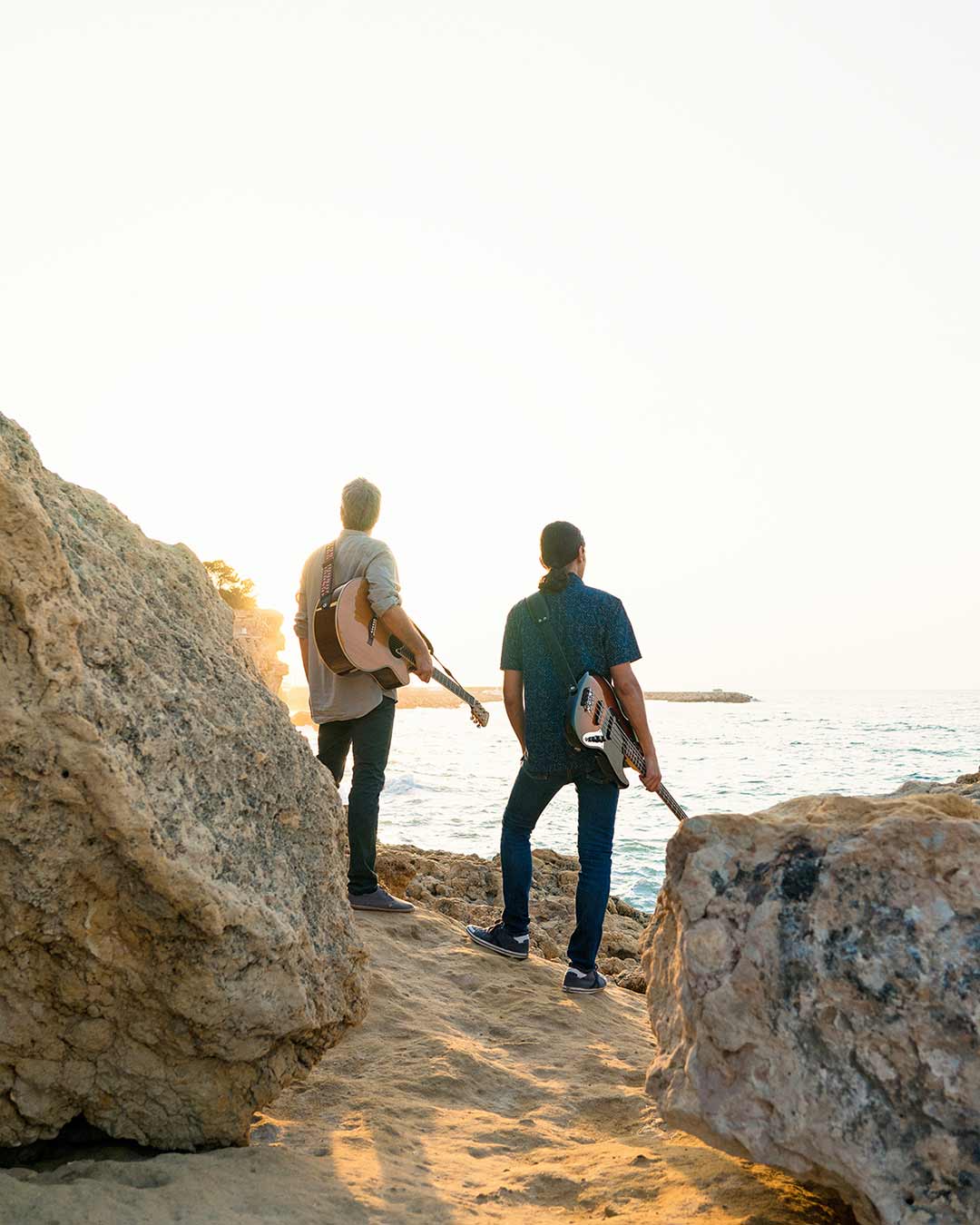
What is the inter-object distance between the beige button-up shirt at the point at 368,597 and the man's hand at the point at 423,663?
0.19 m

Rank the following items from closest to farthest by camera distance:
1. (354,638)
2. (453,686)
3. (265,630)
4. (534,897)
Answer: (354,638) < (453,686) < (534,897) < (265,630)

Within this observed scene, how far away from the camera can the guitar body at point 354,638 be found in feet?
16.7

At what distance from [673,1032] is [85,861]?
5.42 ft

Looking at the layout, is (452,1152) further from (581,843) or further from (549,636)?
(549,636)

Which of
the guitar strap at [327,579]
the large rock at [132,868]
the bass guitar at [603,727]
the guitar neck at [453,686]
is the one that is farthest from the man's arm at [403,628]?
the large rock at [132,868]

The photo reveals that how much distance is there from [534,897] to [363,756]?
300 cm

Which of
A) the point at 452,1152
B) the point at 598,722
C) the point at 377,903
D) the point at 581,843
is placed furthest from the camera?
the point at 377,903

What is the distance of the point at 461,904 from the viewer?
6.63m

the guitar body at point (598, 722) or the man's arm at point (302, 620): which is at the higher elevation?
the man's arm at point (302, 620)

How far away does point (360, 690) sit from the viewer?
204 inches

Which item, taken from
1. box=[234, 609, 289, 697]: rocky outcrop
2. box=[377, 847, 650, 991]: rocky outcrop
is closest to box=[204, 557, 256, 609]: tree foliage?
box=[234, 609, 289, 697]: rocky outcrop

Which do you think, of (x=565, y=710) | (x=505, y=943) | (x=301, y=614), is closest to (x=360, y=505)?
(x=301, y=614)

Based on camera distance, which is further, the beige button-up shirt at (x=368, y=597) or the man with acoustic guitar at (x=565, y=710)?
the beige button-up shirt at (x=368, y=597)

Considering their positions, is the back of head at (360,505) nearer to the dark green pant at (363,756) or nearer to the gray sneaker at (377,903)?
the dark green pant at (363,756)
